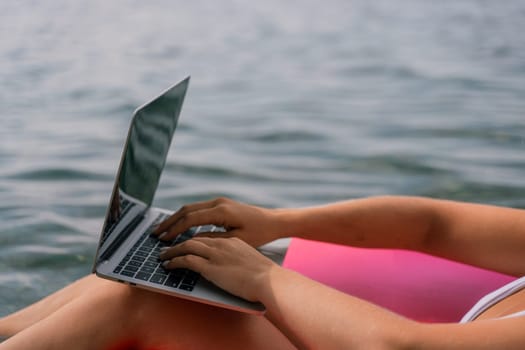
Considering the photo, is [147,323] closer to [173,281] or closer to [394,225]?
[173,281]

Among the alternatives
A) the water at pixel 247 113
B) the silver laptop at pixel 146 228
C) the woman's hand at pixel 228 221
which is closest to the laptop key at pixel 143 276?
the silver laptop at pixel 146 228

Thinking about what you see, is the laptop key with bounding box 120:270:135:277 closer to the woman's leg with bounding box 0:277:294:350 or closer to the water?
the woman's leg with bounding box 0:277:294:350

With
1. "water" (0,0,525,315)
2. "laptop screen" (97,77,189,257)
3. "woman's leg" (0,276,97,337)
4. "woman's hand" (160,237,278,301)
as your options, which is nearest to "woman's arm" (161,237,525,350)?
"woman's hand" (160,237,278,301)

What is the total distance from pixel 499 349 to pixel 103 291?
0.54 metres

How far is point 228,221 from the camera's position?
131cm

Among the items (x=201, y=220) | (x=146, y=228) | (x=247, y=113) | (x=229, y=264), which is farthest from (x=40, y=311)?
(x=247, y=113)

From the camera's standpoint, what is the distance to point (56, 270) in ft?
6.48

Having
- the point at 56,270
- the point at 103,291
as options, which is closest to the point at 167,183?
the point at 56,270

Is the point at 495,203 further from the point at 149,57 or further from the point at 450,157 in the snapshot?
the point at 149,57

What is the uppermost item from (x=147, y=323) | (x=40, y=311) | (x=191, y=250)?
(x=191, y=250)

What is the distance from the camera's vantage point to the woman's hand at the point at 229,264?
1044 millimetres

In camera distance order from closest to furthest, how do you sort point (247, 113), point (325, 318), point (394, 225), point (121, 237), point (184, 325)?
1. point (325, 318)
2. point (184, 325)
3. point (121, 237)
4. point (394, 225)
5. point (247, 113)

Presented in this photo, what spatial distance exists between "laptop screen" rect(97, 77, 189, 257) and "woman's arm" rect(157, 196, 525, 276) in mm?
87

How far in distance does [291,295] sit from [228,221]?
0.32 m
